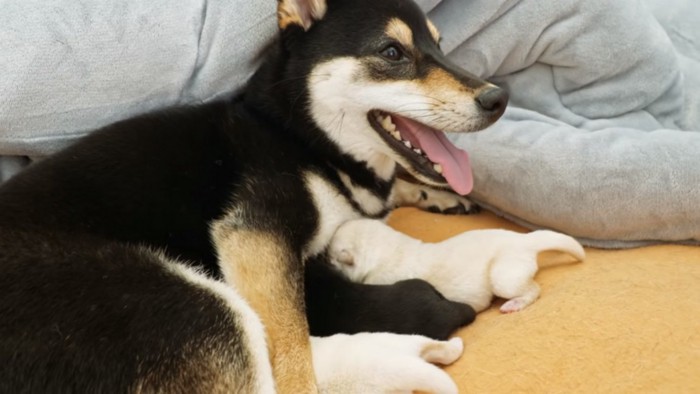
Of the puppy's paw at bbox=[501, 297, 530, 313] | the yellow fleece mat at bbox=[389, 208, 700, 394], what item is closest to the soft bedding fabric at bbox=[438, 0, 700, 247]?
the yellow fleece mat at bbox=[389, 208, 700, 394]

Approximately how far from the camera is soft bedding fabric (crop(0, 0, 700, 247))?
1.66 metres

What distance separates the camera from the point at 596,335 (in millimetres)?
1378

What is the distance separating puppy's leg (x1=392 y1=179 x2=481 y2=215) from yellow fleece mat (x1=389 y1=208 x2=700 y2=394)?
49cm

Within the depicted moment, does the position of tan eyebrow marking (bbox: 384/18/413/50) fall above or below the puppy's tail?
above

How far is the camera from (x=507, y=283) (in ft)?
5.00

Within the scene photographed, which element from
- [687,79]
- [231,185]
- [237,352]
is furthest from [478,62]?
[237,352]

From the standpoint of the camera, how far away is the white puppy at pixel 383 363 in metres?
1.25

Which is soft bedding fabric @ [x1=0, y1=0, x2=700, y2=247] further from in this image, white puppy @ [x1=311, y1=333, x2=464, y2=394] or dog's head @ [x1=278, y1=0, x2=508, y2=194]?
white puppy @ [x1=311, y1=333, x2=464, y2=394]

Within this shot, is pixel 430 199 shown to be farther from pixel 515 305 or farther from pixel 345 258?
pixel 515 305

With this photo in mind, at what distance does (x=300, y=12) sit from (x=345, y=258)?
678 millimetres

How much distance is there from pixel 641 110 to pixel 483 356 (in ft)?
4.09

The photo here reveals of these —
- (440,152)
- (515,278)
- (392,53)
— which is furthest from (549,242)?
(392,53)

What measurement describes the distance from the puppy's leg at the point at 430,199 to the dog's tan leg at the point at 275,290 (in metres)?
0.70

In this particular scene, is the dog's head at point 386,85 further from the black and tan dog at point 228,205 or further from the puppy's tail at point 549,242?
the puppy's tail at point 549,242
